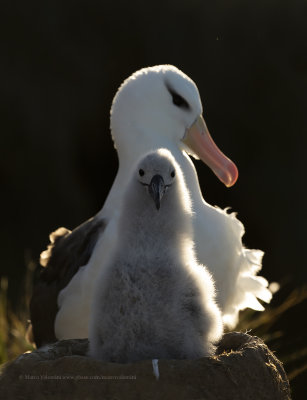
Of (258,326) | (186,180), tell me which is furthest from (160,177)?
(258,326)

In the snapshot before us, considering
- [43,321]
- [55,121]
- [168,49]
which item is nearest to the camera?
[43,321]

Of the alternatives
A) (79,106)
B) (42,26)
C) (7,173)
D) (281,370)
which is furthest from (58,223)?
(281,370)

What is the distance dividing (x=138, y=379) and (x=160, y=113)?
2.18m

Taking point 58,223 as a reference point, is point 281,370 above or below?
below

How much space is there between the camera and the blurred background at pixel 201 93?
784cm

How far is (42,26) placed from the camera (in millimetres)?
8477

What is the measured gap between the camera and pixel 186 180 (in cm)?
409

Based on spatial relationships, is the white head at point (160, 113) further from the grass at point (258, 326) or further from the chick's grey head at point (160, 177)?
the chick's grey head at point (160, 177)

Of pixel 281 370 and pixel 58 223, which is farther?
pixel 58 223

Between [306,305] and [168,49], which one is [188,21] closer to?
[168,49]

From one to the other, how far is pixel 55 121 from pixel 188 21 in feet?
5.53

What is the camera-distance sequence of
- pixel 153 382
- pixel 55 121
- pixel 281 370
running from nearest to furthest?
1. pixel 153 382
2. pixel 281 370
3. pixel 55 121

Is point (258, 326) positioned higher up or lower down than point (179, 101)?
lower down

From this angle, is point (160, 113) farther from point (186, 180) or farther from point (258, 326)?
point (258, 326)
